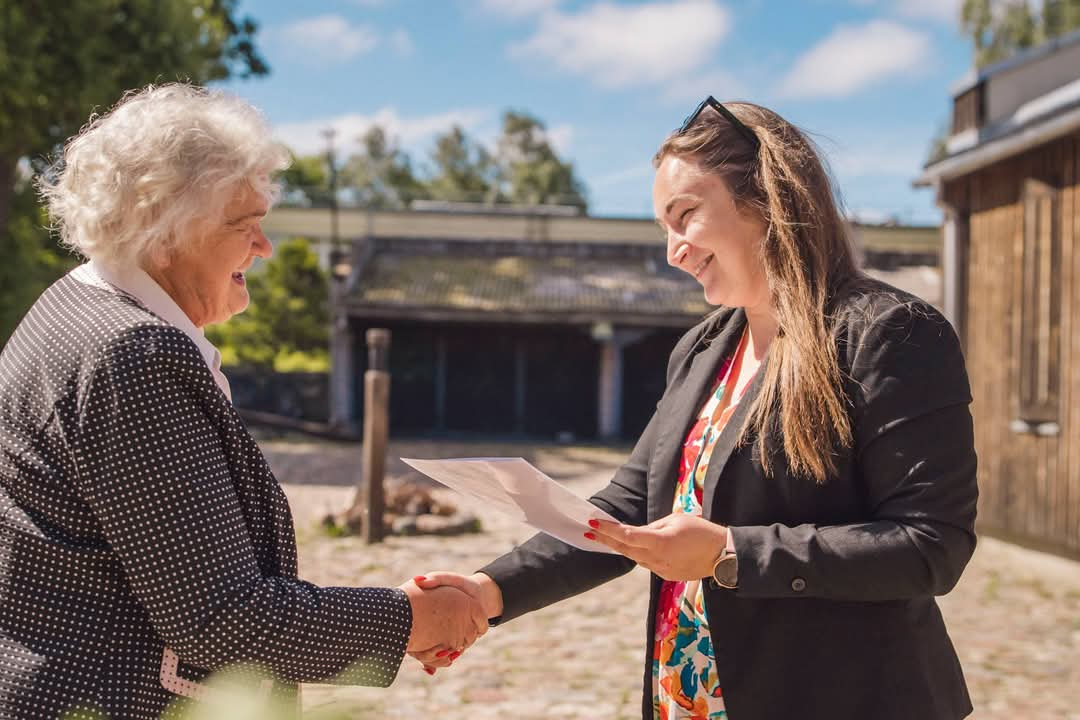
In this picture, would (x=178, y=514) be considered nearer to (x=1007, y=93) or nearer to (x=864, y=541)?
(x=864, y=541)

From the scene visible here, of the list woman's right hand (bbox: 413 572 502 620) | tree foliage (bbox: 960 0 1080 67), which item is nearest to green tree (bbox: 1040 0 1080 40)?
tree foliage (bbox: 960 0 1080 67)

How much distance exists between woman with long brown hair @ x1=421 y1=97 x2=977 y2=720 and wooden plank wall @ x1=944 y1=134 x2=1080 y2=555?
24.1 ft

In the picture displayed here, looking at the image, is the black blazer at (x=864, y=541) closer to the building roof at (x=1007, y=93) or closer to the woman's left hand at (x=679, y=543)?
the woman's left hand at (x=679, y=543)

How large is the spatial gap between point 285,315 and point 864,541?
2520 cm

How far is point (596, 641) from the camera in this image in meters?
6.34

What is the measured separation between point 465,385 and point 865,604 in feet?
66.0

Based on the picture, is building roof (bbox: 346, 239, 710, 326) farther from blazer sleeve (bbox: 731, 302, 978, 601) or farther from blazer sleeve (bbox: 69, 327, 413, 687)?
blazer sleeve (bbox: 69, 327, 413, 687)

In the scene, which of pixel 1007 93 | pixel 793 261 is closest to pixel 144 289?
pixel 793 261

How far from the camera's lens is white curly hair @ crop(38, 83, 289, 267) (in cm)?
171

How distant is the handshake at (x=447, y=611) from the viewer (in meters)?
2.03

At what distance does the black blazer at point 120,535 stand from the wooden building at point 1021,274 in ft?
27.3

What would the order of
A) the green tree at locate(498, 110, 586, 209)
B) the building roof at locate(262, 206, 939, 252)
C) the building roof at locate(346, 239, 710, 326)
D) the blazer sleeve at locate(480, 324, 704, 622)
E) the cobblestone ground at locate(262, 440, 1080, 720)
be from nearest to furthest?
→ the blazer sleeve at locate(480, 324, 704, 622) < the cobblestone ground at locate(262, 440, 1080, 720) < the building roof at locate(346, 239, 710, 326) < the building roof at locate(262, 206, 939, 252) < the green tree at locate(498, 110, 586, 209)

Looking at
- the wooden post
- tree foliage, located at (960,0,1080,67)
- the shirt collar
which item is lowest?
the wooden post

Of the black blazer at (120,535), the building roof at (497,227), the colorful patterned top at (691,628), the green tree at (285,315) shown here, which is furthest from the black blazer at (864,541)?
the building roof at (497,227)
